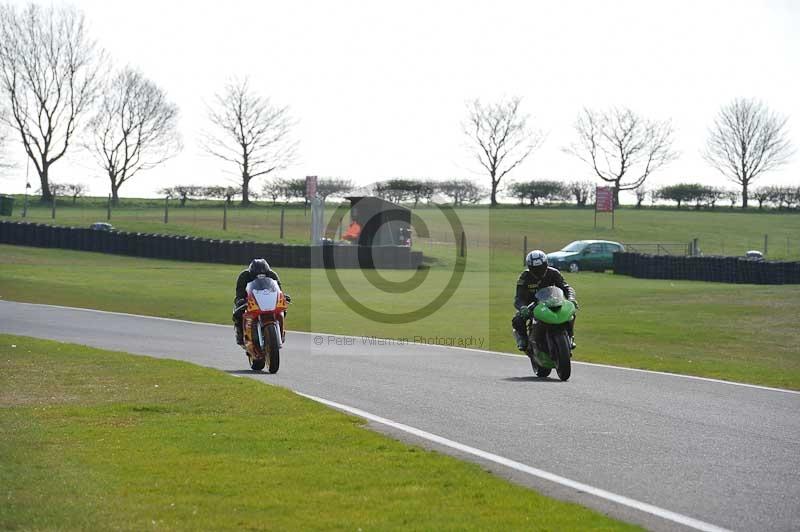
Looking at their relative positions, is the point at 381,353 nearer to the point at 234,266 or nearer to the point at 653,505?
the point at 653,505

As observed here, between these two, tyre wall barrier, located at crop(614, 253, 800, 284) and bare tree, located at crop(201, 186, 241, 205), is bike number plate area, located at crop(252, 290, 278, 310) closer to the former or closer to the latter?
tyre wall barrier, located at crop(614, 253, 800, 284)

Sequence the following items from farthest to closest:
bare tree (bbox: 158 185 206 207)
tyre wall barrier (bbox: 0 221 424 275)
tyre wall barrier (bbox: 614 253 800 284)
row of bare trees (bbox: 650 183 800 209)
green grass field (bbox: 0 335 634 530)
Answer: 1. row of bare trees (bbox: 650 183 800 209)
2. bare tree (bbox: 158 185 206 207)
3. tyre wall barrier (bbox: 0 221 424 275)
4. tyre wall barrier (bbox: 614 253 800 284)
5. green grass field (bbox: 0 335 634 530)

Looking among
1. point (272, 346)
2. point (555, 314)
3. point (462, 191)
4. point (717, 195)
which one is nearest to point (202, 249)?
point (272, 346)

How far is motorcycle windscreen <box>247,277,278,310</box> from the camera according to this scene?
15.1 meters

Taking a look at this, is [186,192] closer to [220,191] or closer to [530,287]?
[220,191]

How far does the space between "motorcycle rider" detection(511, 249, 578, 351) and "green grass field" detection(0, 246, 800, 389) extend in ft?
8.64

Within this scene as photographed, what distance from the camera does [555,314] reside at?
14.3 m

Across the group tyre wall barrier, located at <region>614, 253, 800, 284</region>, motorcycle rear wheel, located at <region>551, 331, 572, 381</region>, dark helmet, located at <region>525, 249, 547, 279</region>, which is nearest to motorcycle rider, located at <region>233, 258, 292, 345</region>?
dark helmet, located at <region>525, 249, 547, 279</region>

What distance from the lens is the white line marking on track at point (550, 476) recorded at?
669cm

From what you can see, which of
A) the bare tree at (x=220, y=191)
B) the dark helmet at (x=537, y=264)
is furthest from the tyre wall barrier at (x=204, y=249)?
the bare tree at (x=220, y=191)

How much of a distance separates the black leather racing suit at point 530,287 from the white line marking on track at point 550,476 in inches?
170

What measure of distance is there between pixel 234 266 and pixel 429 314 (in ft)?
52.4

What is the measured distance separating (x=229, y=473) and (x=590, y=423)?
12.7 feet

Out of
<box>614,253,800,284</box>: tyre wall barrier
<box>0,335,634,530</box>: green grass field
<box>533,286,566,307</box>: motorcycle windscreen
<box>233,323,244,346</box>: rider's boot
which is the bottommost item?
<box>0,335,634,530</box>: green grass field
